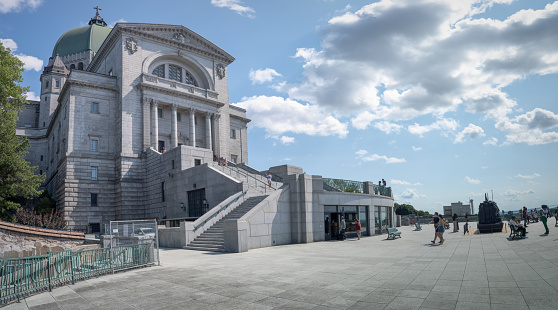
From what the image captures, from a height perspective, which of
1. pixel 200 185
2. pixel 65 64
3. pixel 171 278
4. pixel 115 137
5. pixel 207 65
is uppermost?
pixel 65 64

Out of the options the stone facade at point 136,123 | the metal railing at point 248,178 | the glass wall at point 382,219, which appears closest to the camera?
the metal railing at point 248,178

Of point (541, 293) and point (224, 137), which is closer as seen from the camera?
point (541, 293)

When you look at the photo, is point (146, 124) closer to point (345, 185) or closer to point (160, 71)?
point (160, 71)

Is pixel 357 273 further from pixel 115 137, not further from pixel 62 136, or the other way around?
pixel 62 136

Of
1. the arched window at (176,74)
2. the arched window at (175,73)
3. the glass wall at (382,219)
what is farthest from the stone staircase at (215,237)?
the arched window at (175,73)

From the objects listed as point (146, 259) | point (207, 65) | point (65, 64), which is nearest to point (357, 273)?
point (146, 259)

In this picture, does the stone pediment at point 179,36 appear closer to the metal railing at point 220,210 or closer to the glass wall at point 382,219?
the metal railing at point 220,210

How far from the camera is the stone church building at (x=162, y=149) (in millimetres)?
26188

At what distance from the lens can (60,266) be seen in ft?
37.1

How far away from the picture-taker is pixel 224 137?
4991 centimetres

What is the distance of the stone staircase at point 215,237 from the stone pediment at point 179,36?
97.6ft

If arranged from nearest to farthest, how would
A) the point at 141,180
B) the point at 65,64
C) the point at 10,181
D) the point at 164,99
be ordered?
the point at 10,181
the point at 141,180
the point at 164,99
the point at 65,64

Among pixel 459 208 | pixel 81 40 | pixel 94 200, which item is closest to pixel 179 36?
pixel 94 200

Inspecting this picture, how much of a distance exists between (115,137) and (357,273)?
3824cm
